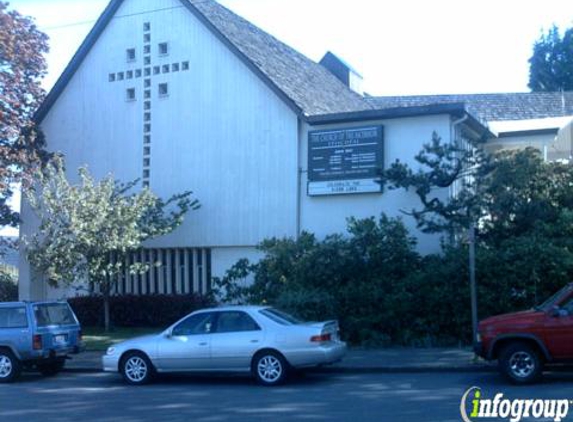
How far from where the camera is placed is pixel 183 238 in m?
25.4

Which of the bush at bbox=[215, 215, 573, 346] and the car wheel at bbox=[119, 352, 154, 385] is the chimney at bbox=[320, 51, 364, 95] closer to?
the bush at bbox=[215, 215, 573, 346]

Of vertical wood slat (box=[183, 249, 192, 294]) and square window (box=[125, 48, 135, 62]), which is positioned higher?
square window (box=[125, 48, 135, 62])

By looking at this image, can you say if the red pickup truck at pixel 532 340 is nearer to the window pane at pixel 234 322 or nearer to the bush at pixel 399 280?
the window pane at pixel 234 322

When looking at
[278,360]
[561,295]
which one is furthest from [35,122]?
[561,295]

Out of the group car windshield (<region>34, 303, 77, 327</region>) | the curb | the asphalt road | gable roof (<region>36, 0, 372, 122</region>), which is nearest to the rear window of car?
car windshield (<region>34, 303, 77, 327</region>)

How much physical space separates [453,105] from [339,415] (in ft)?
40.4

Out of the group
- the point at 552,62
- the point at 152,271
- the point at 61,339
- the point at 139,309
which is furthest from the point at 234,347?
the point at 552,62

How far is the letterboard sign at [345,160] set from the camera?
22.6m

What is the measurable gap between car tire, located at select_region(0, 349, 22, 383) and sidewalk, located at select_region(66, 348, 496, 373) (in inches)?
67.5

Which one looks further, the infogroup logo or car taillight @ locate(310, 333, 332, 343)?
car taillight @ locate(310, 333, 332, 343)

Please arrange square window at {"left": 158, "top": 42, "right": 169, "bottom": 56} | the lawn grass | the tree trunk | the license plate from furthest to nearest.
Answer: square window at {"left": 158, "top": 42, "right": 169, "bottom": 56} < the tree trunk < the lawn grass < the license plate

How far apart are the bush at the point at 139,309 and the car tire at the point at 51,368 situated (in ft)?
22.8

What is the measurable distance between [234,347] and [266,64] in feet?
43.1

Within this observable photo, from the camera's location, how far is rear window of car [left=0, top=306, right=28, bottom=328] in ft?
54.0
